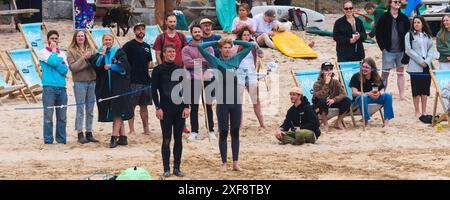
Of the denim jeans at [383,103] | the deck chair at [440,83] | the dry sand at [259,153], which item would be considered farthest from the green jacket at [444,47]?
the denim jeans at [383,103]

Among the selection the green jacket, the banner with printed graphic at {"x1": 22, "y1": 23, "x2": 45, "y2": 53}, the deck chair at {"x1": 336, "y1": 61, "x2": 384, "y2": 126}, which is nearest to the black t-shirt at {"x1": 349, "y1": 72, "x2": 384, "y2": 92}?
the deck chair at {"x1": 336, "y1": 61, "x2": 384, "y2": 126}

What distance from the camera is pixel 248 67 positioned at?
15.0 metres

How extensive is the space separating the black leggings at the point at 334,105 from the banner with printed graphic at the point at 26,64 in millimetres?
4640

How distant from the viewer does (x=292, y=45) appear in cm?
2086

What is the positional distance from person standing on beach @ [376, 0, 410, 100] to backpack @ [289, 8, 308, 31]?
6.96 metres

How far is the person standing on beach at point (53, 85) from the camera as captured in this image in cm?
1427

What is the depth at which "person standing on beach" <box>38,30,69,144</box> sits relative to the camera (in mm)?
14273

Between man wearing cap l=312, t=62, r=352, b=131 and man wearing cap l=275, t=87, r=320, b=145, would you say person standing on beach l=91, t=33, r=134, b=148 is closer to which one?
man wearing cap l=275, t=87, r=320, b=145

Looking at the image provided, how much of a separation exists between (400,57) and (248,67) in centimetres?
299

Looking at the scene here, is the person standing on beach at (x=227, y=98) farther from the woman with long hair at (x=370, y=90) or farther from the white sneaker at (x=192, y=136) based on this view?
the woman with long hair at (x=370, y=90)

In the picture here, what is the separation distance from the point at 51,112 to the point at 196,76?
1785 mm

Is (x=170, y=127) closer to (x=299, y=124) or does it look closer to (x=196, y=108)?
(x=196, y=108)

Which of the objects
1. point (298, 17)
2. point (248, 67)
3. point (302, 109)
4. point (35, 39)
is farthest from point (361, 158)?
point (298, 17)

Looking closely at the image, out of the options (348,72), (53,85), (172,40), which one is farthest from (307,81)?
(53,85)
